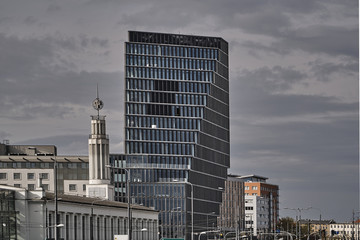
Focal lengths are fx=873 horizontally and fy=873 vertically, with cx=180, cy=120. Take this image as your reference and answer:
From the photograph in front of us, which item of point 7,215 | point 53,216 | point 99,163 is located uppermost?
point 99,163

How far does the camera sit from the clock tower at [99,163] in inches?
6978

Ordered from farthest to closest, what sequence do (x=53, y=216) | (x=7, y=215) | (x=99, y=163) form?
(x=99, y=163) → (x=53, y=216) → (x=7, y=215)

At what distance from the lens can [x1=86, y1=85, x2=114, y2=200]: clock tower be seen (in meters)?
177

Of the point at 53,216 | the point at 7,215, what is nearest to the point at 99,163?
the point at 53,216

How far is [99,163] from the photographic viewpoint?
181 metres

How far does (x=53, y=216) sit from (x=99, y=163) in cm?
6369

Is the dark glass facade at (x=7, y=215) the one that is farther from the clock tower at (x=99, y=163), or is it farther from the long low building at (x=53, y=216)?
the clock tower at (x=99, y=163)

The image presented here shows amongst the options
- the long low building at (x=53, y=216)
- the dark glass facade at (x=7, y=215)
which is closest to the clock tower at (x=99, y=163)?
the long low building at (x=53, y=216)

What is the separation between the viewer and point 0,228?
104 meters

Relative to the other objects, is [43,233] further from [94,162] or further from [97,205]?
[94,162]

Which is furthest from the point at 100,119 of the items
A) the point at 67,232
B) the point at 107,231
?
the point at 67,232

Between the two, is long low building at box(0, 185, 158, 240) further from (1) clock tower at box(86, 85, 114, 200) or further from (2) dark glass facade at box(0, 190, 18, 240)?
(1) clock tower at box(86, 85, 114, 200)

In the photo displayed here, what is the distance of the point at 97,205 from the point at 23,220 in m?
28.0

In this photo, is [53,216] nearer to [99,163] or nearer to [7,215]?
[7,215]
